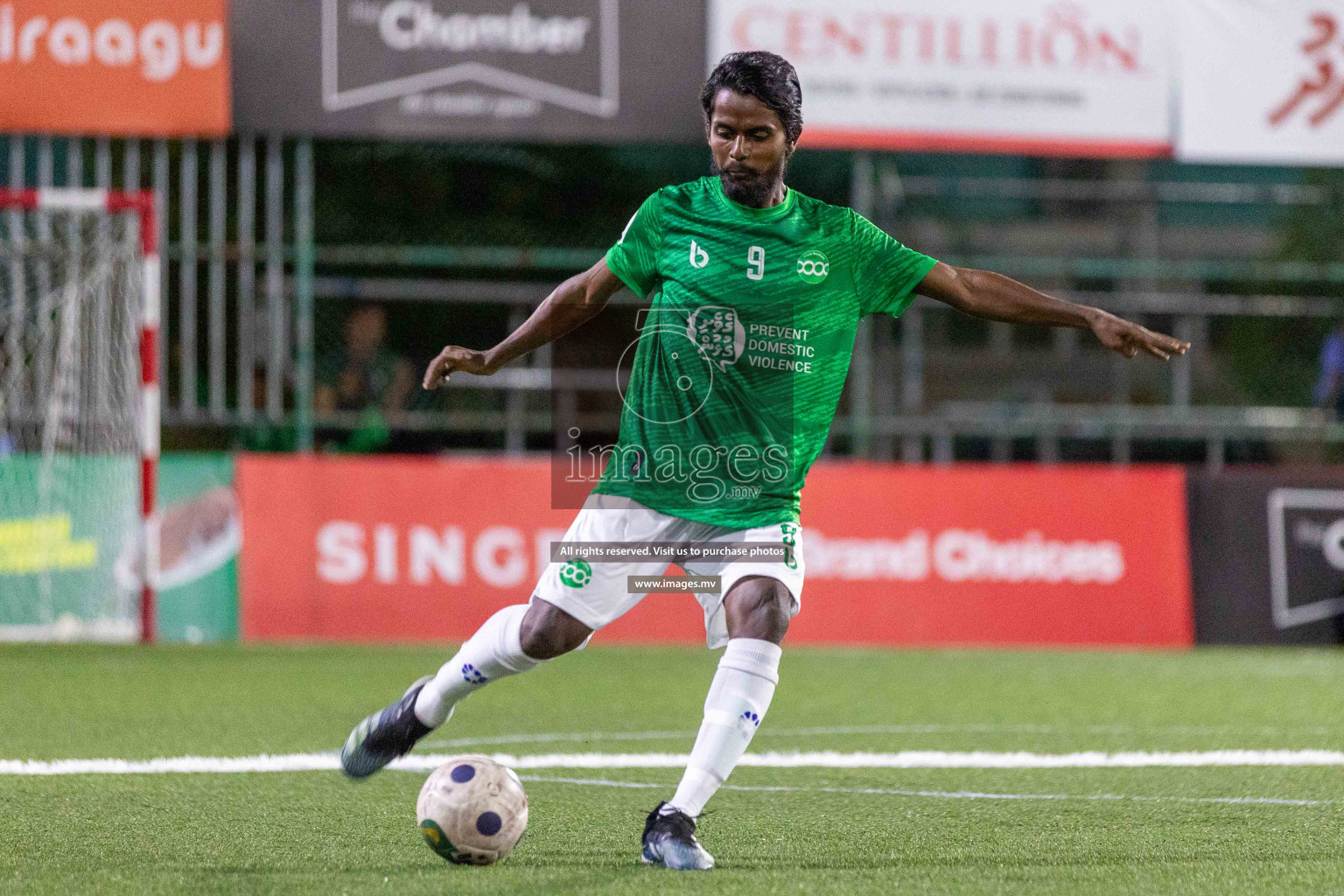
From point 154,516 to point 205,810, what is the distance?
249 inches

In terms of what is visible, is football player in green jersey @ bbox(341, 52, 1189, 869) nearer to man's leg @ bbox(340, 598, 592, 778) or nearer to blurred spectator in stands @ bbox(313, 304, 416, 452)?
man's leg @ bbox(340, 598, 592, 778)

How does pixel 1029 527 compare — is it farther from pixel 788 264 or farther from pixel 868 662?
pixel 788 264

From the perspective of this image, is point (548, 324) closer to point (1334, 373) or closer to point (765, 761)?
point (765, 761)

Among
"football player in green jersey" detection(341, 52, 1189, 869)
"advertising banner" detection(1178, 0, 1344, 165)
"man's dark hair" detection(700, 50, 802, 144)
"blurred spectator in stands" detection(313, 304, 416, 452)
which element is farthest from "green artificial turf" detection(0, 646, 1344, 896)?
"advertising banner" detection(1178, 0, 1344, 165)

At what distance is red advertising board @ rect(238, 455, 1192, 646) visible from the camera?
11859mm

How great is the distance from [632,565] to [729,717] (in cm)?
52

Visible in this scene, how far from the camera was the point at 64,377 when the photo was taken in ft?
37.2

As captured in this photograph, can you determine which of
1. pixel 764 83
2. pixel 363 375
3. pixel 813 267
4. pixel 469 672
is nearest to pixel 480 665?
pixel 469 672

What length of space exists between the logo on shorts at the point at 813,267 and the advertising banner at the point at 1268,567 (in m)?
8.56

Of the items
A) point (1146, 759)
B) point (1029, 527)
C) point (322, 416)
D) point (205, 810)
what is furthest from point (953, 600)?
point (205, 810)

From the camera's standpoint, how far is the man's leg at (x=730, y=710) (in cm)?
438

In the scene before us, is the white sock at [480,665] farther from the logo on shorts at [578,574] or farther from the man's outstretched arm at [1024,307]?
the man's outstretched arm at [1024,307]

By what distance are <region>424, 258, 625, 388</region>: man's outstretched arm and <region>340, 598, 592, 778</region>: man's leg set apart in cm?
70

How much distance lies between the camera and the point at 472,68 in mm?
13016
